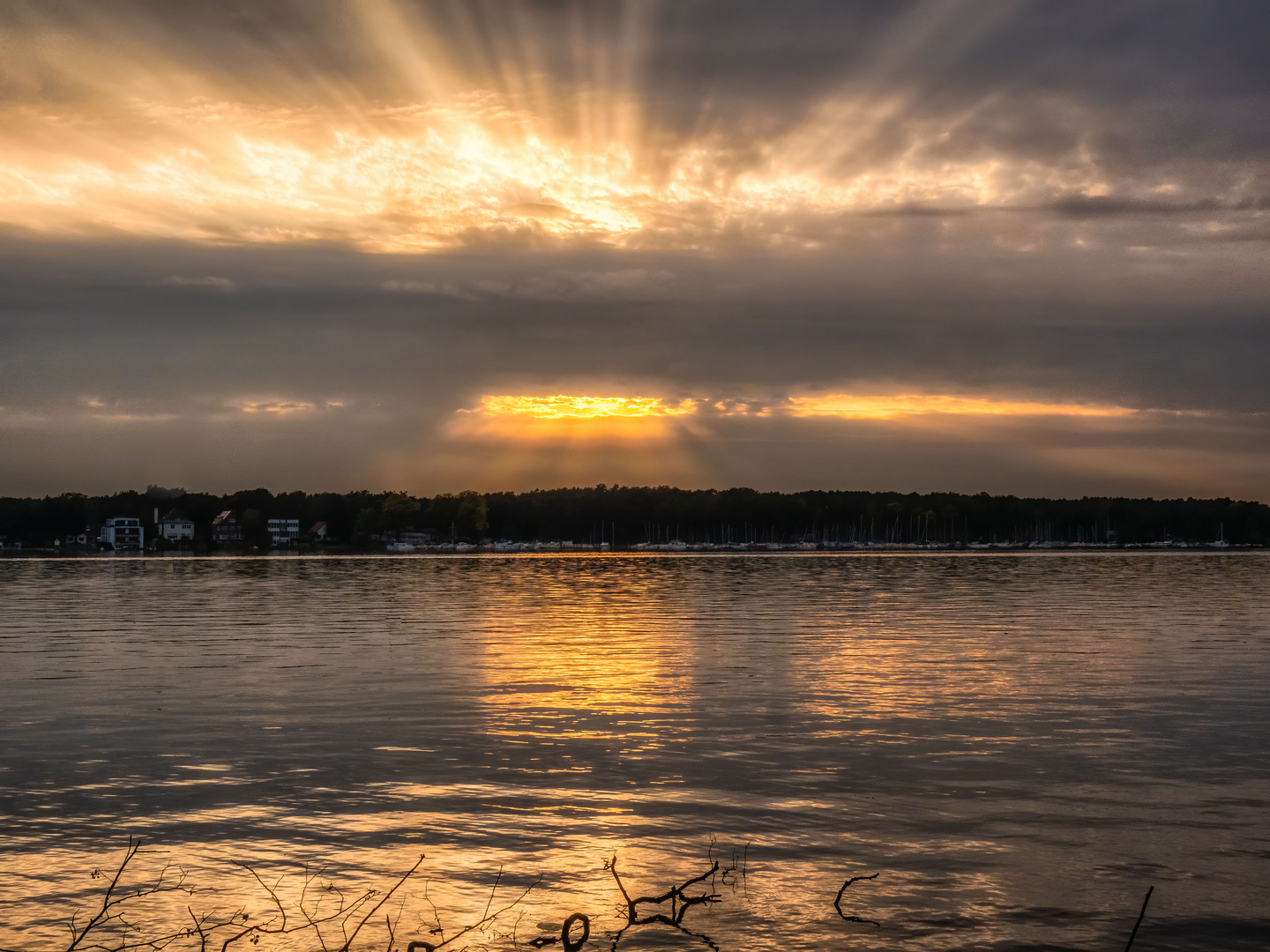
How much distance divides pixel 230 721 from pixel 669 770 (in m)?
12.3

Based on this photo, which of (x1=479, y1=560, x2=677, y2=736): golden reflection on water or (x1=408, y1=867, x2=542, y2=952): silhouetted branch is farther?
(x1=479, y1=560, x2=677, y2=736): golden reflection on water

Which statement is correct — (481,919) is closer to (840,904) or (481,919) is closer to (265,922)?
(265,922)

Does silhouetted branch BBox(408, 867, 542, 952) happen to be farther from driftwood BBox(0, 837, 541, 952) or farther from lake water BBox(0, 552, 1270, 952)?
lake water BBox(0, 552, 1270, 952)

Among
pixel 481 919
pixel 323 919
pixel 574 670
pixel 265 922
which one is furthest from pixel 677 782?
pixel 574 670

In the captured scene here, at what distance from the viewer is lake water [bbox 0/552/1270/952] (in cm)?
1420

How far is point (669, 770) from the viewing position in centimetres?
2247

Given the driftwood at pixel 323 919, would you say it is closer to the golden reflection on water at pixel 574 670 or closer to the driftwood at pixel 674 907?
the driftwood at pixel 674 907

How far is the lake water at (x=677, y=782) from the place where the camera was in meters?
14.2

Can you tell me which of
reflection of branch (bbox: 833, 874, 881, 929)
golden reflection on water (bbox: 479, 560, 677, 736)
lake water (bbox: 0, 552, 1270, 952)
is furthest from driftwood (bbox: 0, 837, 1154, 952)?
golden reflection on water (bbox: 479, 560, 677, 736)

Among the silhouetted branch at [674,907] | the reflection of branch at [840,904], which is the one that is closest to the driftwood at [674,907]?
the silhouetted branch at [674,907]

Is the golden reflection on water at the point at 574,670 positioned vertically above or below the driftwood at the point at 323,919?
below

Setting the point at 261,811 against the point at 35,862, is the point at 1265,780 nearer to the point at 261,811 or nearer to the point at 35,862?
the point at 261,811

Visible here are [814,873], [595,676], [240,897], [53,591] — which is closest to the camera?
[240,897]

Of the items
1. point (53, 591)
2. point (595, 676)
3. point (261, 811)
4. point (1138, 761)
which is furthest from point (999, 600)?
point (53, 591)
